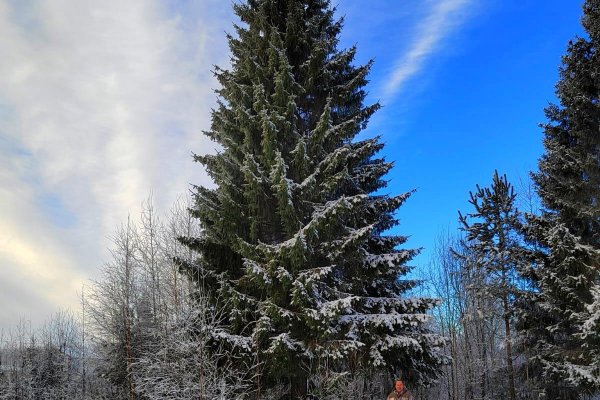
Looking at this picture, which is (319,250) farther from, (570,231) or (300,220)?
(570,231)

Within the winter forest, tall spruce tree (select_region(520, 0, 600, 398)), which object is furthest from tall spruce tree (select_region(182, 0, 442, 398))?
tall spruce tree (select_region(520, 0, 600, 398))

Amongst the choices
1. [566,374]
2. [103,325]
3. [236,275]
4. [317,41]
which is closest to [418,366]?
[566,374]

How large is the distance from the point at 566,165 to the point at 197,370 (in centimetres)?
1560

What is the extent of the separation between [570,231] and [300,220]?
1146 cm

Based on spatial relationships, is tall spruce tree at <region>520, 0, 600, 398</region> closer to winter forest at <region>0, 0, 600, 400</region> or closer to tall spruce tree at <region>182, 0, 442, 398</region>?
winter forest at <region>0, 0, 600, 400</region>

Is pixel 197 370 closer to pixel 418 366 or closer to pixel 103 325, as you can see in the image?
pixel 418 366

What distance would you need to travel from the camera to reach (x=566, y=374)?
48.9ft

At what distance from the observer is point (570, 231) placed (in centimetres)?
1712

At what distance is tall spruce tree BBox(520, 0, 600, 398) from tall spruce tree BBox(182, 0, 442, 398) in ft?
17.2

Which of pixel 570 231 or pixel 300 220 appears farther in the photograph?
pixel 570 231

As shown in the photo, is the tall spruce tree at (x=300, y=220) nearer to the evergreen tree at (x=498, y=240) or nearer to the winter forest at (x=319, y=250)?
the winter forest at (x=319, y=250)

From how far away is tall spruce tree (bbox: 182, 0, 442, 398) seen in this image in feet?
39.5

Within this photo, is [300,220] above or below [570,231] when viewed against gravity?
above

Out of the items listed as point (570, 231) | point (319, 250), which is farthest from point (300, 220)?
point (570, 231)
